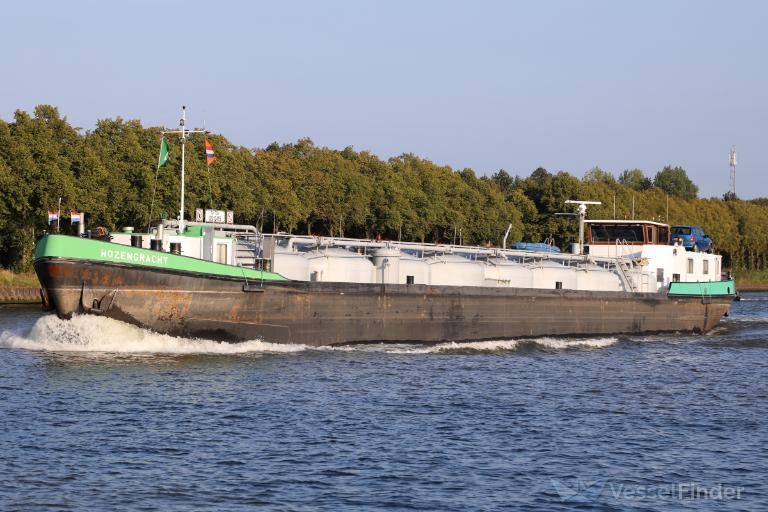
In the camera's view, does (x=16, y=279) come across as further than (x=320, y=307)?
Yes

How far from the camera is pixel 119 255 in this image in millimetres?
35281

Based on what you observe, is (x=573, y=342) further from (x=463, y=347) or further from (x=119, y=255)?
(x=119, y=255)

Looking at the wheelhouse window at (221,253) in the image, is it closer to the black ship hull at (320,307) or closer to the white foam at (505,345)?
the black ship hull at (320,307)

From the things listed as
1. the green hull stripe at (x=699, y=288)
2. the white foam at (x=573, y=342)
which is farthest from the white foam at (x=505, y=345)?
the green hull stripe at (x=699, y=288)

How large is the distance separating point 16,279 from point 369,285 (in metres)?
41.7

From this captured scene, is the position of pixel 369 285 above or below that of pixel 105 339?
above

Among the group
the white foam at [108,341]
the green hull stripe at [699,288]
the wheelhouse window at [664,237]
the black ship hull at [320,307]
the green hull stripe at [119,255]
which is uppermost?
the wheelhouse window at [664,237]

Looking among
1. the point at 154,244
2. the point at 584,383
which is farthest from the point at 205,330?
the point at 584,383

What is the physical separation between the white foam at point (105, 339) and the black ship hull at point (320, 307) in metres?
0.33

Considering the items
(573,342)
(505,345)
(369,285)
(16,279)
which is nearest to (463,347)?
(505,345)

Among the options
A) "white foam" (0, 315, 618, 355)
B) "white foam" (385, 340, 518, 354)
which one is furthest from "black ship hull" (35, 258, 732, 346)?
"white foam" (385, 340, 518, 354)

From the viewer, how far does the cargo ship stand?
35.3 metres

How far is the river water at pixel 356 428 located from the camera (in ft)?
65.0

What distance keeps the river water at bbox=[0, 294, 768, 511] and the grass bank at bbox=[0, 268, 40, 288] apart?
37.4 metres
